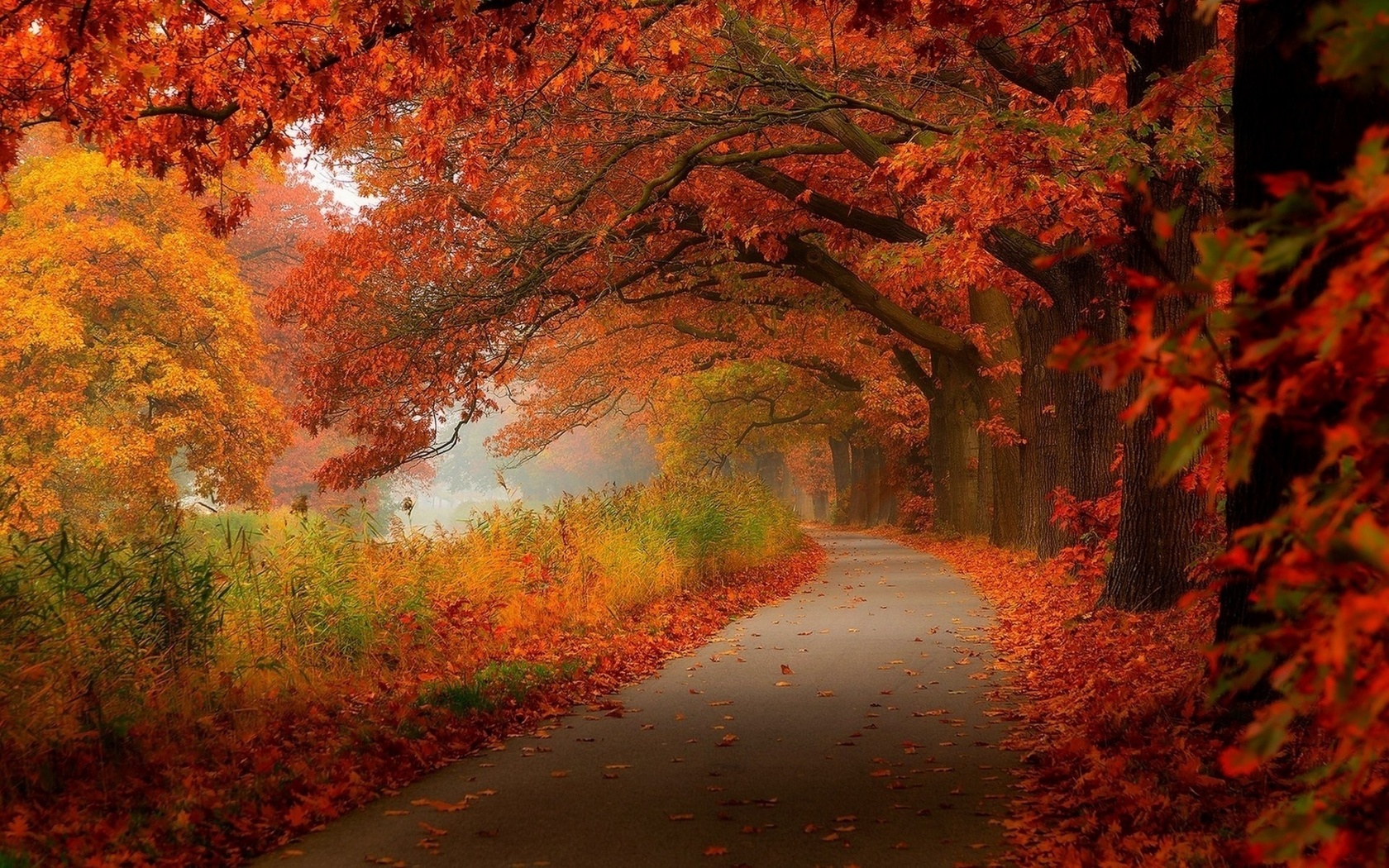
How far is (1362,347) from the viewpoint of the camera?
82.7 inches

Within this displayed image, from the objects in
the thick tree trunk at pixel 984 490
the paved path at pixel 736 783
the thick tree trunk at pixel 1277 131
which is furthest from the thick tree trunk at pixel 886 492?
the thick tree trunk at pixel 1277 131

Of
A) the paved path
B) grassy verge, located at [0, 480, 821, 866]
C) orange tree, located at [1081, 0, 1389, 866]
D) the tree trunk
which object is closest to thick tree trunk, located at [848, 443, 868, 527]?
the tree trunk

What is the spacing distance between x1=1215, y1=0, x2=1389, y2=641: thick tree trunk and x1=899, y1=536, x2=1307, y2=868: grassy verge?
740 mm

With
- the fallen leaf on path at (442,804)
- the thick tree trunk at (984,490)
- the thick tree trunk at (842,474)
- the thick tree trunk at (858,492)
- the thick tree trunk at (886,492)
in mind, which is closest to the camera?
the fallen leaf on path at (442,804)

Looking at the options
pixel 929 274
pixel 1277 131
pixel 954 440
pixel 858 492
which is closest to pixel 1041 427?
pixel 929 274

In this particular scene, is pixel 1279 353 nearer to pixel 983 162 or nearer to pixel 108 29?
pixel 108 29

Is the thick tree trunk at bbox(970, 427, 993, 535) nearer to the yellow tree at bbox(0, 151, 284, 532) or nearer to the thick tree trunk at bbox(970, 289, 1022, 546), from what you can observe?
the thick tree trunk at bbox(970, 289, 1022, 546)

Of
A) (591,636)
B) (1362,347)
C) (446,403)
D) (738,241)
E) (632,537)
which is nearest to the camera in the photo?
(1362,347)

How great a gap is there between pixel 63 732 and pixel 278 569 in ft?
11.5

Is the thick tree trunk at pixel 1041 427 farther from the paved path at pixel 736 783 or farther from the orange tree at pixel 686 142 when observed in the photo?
the paved path at pixel 736 783

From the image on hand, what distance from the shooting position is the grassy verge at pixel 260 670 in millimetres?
5875

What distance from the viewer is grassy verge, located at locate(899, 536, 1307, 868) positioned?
5031mm

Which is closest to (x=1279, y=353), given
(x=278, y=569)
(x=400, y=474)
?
(x=278, y=569)

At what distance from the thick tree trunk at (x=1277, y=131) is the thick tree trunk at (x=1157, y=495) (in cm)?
469
